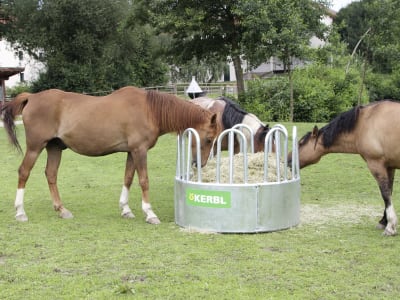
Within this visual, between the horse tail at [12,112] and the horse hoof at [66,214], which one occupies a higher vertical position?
the horse tail at [12,112]

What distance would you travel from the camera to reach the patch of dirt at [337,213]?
6.85m

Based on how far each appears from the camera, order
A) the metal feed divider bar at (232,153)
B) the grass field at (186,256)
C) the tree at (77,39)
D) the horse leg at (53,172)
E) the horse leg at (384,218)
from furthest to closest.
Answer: the tree at (77,39)
the horse leg at (53,172)
the horse leg at (384,218)
the metal feed divider bar at (232,153)
the grass field at (186,256)

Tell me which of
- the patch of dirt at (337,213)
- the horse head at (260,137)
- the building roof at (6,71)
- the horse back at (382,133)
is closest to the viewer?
the horse back at (382,133)

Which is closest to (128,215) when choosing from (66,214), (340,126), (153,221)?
(153,221)

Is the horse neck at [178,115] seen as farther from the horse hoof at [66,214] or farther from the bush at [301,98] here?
the bush at [301,98]

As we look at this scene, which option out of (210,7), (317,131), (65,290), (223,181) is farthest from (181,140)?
(210,7)

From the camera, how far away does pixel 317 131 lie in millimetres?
6832

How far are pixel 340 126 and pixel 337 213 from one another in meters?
1.45

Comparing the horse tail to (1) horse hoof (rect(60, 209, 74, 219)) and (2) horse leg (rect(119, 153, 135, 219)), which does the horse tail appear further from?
(2) horse leg (rect(119, 153, 135, 219))

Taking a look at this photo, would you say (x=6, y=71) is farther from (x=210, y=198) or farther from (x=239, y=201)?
(x=239, y=201)

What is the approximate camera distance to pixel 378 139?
593 cm

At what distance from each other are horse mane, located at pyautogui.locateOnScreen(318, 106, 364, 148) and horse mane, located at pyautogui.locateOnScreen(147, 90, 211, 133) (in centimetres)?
155

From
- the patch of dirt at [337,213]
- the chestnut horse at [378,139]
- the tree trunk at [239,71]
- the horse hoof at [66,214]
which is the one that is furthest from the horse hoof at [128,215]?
the tree trunk at [239,71]

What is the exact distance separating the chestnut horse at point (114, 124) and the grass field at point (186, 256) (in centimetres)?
78
